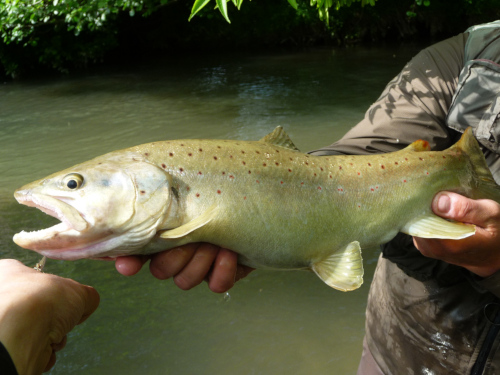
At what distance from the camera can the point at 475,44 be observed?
2713mm

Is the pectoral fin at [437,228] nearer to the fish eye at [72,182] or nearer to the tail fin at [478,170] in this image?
the tail fin at [478,170]

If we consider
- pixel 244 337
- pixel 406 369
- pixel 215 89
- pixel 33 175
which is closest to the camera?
pixel 406 369

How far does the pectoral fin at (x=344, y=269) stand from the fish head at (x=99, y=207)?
2.66 feet

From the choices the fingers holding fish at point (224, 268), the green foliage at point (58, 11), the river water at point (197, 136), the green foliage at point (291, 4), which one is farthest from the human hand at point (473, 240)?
the green foliage at point (58, 11)

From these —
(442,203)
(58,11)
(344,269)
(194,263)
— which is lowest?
(344,269)

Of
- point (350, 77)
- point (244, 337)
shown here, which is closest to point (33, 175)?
point (244, 337)

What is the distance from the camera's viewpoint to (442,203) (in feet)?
7.58

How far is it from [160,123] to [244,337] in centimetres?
805

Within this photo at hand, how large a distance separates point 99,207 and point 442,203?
5.17 feet

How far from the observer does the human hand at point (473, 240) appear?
221cm

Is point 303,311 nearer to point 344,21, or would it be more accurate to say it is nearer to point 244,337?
point 244,337

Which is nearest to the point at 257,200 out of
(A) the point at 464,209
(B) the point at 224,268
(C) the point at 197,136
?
(B) the point at 224,268

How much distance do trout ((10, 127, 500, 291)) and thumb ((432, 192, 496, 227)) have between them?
5 cm

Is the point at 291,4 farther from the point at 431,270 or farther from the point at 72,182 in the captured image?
the point at 431,270
